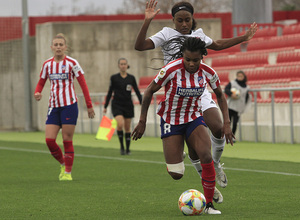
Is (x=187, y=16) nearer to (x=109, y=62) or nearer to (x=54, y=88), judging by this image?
(x=54, y=88)

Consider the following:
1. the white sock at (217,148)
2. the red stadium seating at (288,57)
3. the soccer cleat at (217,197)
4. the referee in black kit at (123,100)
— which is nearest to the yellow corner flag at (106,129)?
the referee in black kit at (123,100)

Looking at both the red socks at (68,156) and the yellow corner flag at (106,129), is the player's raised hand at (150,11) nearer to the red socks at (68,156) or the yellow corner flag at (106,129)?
the red socks at (68,156)

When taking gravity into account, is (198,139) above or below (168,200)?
above

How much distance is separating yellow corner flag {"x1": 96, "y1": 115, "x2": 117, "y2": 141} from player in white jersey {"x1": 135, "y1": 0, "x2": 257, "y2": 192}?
9.11m


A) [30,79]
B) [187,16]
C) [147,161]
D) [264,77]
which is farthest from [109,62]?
[187,16]

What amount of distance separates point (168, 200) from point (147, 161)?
5.66m

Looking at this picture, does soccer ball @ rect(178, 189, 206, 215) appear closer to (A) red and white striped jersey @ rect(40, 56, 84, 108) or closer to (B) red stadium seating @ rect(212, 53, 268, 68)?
(A) red and white striped jersey @ rect(40, 56, 84, 108)

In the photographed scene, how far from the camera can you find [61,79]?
1133cm

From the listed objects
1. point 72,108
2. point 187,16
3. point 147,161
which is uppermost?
point 187,16

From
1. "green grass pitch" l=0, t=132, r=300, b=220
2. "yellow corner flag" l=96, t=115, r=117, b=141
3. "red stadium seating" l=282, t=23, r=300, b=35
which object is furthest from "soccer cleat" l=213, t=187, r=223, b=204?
"red stadium seating" l=282, t=23, r=300, b=35

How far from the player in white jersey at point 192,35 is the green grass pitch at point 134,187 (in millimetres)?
680

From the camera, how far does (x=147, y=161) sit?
47.6ft

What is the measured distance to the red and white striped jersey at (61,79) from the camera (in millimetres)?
11234

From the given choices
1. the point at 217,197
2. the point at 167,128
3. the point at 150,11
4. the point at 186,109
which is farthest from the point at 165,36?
the point at 217,197
